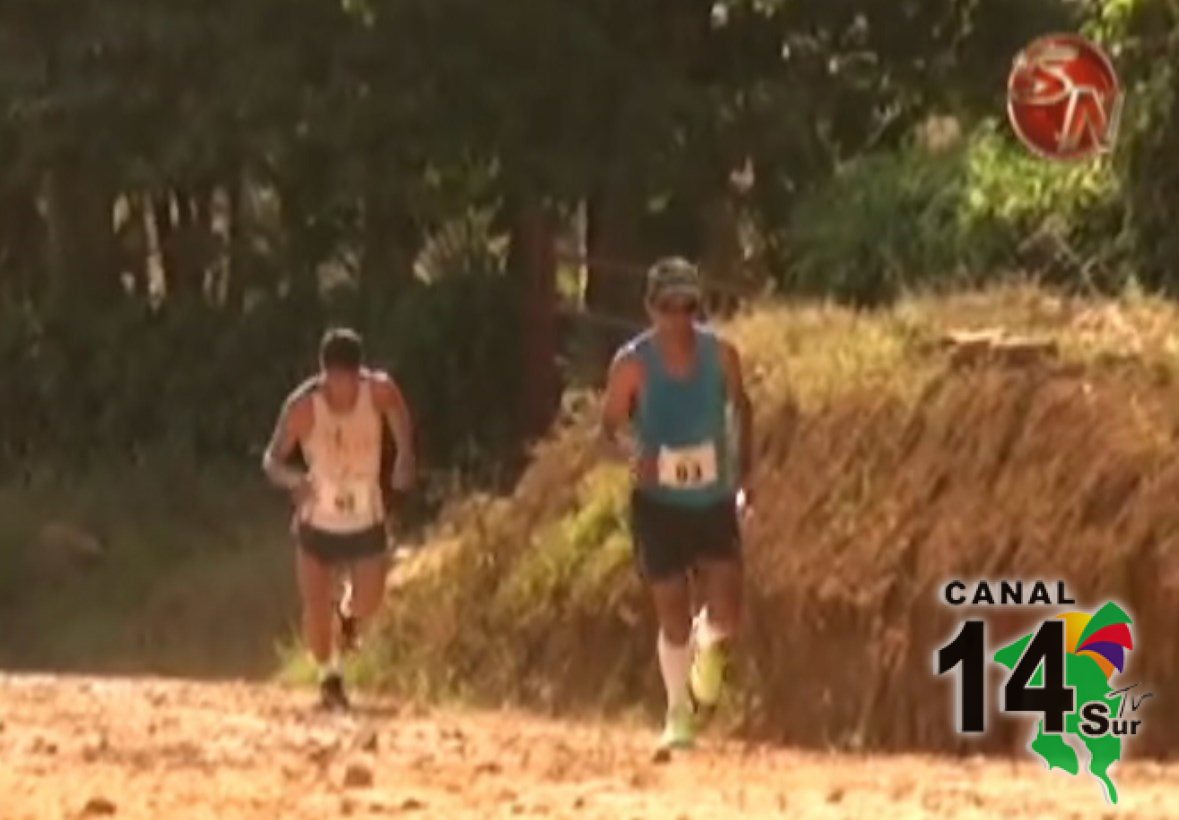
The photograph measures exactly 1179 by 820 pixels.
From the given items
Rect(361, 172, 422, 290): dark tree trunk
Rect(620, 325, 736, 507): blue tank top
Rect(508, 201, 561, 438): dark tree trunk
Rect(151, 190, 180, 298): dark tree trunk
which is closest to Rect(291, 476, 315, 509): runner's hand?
Rect(620, 325, 736, 507): blue tank top

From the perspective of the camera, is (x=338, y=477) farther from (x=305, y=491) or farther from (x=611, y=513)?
(x=611, y=513)

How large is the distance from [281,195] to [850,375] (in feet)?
44.5

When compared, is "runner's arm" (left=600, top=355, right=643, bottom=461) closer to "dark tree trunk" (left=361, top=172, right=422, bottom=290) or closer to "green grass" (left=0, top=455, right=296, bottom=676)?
"green grass" (left=0, top=455, right=296, bottom=676)

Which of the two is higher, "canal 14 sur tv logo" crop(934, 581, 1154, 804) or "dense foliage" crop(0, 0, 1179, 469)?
"dense foliage" crop(0, 0, 1179, 469)

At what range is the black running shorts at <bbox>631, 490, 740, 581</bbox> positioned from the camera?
40.8ft

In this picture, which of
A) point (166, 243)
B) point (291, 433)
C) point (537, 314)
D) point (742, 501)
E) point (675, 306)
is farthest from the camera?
point (166, 243)

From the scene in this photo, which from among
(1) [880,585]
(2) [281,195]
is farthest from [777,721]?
(2) [281,195]

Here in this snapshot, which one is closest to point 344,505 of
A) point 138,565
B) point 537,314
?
point 537,314

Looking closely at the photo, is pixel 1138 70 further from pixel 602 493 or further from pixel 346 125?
pixel 346 125

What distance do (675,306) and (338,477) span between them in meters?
2.83

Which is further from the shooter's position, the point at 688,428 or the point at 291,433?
the point at 291,433

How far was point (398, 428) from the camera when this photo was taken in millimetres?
14453

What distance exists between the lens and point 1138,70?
1956cm

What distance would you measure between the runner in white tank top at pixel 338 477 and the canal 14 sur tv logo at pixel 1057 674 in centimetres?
255
